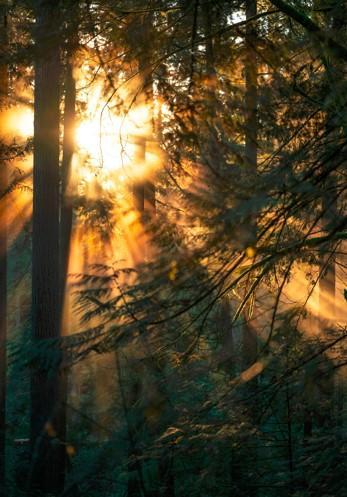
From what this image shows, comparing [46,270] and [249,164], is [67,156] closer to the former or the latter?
[46,270]

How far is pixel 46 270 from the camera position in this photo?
963 cm

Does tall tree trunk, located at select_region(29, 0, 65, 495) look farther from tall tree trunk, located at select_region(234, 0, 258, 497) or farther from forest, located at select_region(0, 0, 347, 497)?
tall tree trunk, located at select_region(234, 0, 258, 497)

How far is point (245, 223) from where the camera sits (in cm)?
358

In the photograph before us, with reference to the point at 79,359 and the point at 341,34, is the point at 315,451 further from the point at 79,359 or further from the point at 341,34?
the point at 341,34

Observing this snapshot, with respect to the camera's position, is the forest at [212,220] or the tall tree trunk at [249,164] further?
the tall tree trunk at [249,164]

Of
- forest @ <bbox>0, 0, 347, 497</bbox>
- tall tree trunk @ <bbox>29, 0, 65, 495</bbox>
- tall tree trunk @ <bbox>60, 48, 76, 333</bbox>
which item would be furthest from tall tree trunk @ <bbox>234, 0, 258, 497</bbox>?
tall tree trunk @ <bbox>60, 48, 76, 333</bbox>

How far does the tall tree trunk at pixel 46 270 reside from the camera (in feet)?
30.7

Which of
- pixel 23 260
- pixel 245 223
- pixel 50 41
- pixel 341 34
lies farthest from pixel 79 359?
pixel 23 260

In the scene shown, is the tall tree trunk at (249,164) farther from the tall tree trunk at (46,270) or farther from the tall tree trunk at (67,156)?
the tall tree trunk at (67,156)

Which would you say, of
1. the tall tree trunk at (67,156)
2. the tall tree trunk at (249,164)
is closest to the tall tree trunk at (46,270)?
the tall tree trunk at (67,156)

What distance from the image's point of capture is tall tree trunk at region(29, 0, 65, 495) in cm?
937

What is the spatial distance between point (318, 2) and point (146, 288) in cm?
269

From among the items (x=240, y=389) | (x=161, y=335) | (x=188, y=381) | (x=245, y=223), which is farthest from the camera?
(x=188, y=381)

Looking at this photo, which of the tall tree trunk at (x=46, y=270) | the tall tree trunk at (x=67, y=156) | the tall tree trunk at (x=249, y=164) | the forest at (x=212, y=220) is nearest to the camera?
the forest at (x=212, y=220)
